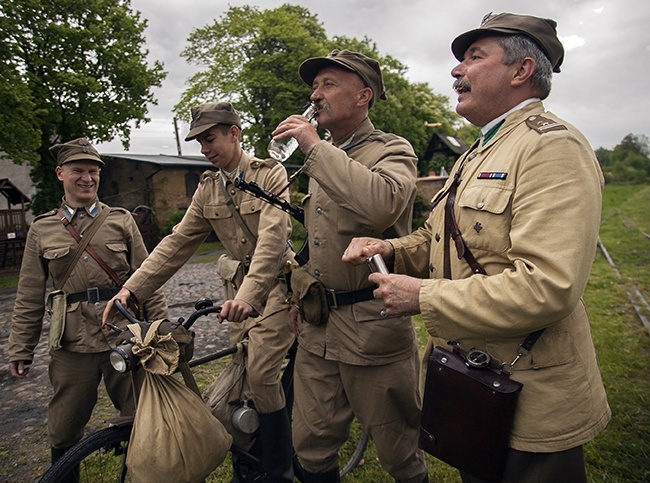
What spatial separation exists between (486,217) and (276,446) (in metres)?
2.29

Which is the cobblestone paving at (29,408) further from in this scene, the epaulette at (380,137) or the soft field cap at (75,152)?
the epaulette at (380,137)

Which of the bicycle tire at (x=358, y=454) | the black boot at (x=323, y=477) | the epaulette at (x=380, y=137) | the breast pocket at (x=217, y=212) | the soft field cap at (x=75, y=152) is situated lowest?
the bicycle tire at (x=358, y=454)

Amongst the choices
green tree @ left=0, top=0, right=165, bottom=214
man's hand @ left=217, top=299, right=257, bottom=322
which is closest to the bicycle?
man's hand @ left=217, top=299, right=257, bottom=322

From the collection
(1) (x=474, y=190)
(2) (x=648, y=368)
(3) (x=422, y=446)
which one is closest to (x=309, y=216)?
(1) (x=474, y=190)

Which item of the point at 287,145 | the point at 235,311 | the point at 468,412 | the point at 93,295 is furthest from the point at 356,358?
the point at 93,295

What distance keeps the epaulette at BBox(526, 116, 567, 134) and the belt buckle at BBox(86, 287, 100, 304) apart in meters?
3.03

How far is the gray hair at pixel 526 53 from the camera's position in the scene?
1.82m

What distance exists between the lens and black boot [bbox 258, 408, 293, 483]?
3.21 meters

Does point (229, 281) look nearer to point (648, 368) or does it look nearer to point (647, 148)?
point (648, 368)

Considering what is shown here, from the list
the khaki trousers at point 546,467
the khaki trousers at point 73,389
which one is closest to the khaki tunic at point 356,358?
the khaki trousers at point 546,467

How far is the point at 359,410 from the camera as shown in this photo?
2729 mm

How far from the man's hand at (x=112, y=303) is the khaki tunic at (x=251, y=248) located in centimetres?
6

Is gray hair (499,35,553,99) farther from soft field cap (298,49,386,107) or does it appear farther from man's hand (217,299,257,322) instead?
man's hand (217,299,257,322)

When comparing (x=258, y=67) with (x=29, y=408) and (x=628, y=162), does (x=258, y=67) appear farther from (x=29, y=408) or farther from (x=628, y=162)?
(x=628, y=162)
